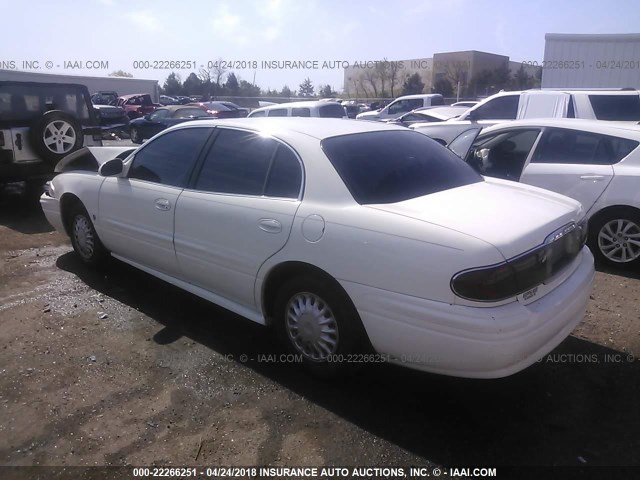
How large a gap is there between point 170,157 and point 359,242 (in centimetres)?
208

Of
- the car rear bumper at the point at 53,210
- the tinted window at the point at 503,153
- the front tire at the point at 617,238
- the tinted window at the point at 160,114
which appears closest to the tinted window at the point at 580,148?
the tinted window at the point at 503,153

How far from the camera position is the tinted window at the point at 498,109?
31.3 ft

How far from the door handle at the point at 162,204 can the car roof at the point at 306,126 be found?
65 centimetres

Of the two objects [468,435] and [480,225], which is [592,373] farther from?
[480,225]

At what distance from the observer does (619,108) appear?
8406mm

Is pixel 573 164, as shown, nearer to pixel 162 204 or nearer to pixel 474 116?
pixel 162 204

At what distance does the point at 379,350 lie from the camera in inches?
112

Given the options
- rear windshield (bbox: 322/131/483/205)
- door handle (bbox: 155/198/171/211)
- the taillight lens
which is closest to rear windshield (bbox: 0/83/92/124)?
door handle (bbox: 155/198/171/211)

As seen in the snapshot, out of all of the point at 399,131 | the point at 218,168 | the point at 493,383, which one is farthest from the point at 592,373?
the point at 218,168

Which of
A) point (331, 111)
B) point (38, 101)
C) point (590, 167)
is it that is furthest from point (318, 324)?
point (331, 111)

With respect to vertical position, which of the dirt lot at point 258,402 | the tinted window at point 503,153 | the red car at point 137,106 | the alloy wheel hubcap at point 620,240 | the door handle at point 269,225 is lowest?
the dirt lot at point 258,402

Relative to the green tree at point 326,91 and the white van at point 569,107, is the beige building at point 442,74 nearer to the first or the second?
the green tree at point 326,91

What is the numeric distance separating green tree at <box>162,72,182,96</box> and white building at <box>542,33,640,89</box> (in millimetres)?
48315

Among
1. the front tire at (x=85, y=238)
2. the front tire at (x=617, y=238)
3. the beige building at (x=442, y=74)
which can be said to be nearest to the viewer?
the front tire at (x=85, y=238)
